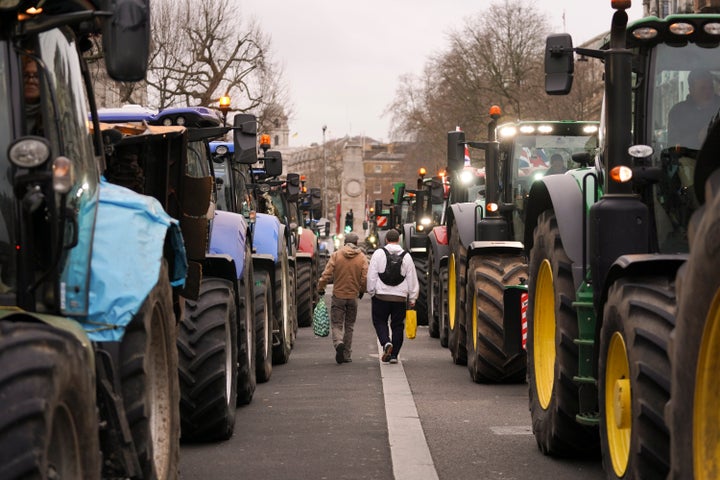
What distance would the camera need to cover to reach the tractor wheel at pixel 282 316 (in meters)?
16.4

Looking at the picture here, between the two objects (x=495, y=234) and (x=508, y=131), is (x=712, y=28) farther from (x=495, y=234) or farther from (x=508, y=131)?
(x=508, y=131)

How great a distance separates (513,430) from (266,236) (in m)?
6.23

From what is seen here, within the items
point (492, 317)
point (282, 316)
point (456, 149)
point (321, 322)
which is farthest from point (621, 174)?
point (321, 322)

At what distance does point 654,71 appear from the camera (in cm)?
842

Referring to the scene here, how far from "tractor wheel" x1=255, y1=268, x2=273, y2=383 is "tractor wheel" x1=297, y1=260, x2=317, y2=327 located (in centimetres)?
842

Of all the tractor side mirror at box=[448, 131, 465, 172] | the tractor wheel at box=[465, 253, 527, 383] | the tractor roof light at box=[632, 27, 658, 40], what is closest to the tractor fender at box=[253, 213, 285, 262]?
the tractor side mirror at box=[448, 131, 465, 172]

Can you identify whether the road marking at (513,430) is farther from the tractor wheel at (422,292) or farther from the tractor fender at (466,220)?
the tractor wheel at (422,292)

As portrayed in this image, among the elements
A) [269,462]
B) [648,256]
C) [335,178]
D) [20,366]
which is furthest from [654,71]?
[335,178]

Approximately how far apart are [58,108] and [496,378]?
29.8 feet

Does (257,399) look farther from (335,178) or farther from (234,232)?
(335,178)

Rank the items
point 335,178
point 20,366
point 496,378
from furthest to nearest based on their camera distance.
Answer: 1. point 335,178
2. point 496,378
3. point 20,366

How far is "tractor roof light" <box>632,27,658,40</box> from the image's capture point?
27.7 ft

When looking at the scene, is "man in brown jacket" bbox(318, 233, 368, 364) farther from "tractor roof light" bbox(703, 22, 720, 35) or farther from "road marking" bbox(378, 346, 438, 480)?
"tractor roof light" bbox(703, 22, 720, 35)

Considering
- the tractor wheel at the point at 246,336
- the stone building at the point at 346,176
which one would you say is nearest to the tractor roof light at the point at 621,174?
the tractor wheel at the point at 246,336
